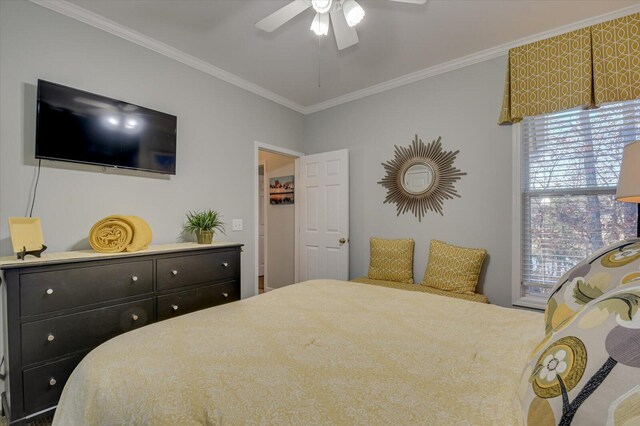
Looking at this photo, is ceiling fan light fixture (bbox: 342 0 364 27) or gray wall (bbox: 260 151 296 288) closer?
ceiling fan light fixture (bbox: 342 0 364 27)

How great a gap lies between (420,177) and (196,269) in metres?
2.40

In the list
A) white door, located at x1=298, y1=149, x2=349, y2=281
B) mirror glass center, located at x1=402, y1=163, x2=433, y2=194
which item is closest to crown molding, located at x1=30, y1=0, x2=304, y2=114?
white door, located at x1=298, y1=149, x2=349, y2=281

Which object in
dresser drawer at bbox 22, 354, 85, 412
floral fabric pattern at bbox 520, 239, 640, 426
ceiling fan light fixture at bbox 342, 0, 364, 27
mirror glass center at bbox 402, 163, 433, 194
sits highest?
ceiling fan light fixture at bbox 342, 0, 364, 27

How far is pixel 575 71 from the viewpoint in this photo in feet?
7.60

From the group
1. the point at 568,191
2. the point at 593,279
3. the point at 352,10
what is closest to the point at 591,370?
the point at 593,279

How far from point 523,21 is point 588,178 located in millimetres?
1359

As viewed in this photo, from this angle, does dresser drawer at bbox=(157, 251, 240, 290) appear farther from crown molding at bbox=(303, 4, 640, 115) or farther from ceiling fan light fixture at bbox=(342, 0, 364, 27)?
crown molding at bbox=(303, 4, 640, 115)

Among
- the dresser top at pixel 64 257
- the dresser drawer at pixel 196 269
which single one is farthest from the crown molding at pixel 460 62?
the dresser top at pixel 64 257

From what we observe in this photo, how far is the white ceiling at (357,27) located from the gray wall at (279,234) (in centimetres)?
158

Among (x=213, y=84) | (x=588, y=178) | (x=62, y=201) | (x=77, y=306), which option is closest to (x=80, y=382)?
(x=77, y=306)

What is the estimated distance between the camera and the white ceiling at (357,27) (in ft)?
6.96

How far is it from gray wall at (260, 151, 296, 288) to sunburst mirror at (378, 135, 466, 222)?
1.61 m

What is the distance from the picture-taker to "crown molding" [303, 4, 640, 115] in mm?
2242

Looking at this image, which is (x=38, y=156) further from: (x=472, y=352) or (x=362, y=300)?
(x=472, y=352)
